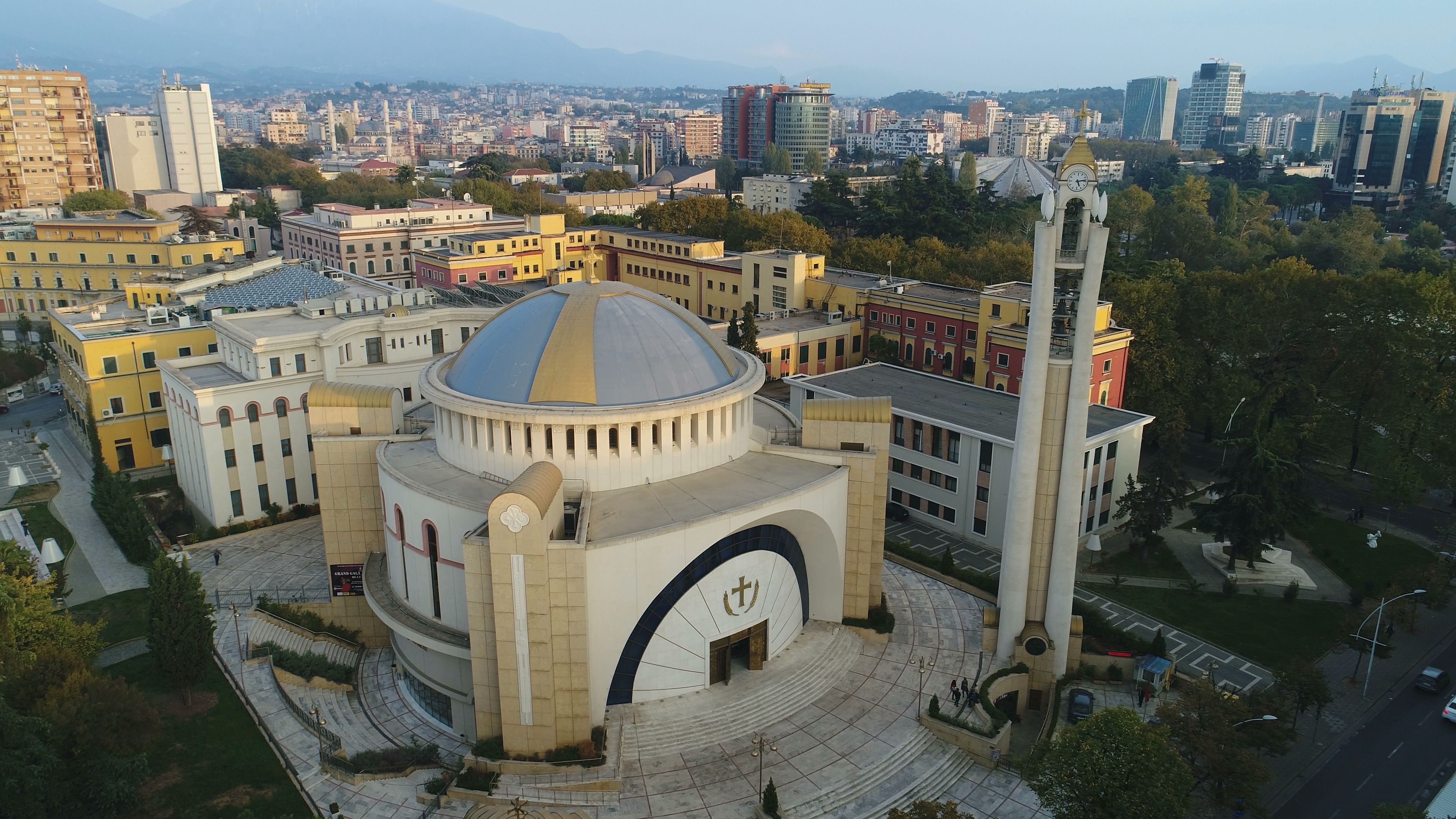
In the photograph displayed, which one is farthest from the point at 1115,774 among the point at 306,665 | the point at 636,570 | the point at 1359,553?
the point at 1359,553

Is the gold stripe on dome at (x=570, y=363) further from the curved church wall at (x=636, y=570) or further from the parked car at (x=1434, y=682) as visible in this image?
the parked car at (x=1434, y=682)

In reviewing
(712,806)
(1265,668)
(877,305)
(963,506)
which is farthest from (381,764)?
(877,305)

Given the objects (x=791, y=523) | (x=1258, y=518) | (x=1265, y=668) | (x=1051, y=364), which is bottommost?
(x=1265, y=668)

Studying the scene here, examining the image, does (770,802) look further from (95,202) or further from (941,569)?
(95,202)

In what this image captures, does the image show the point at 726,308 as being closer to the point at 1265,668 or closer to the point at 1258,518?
the point at 1258,518

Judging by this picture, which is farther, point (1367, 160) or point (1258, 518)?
point (1367, 160)

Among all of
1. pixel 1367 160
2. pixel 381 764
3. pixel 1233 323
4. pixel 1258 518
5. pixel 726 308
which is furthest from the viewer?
pixel 1367 160
